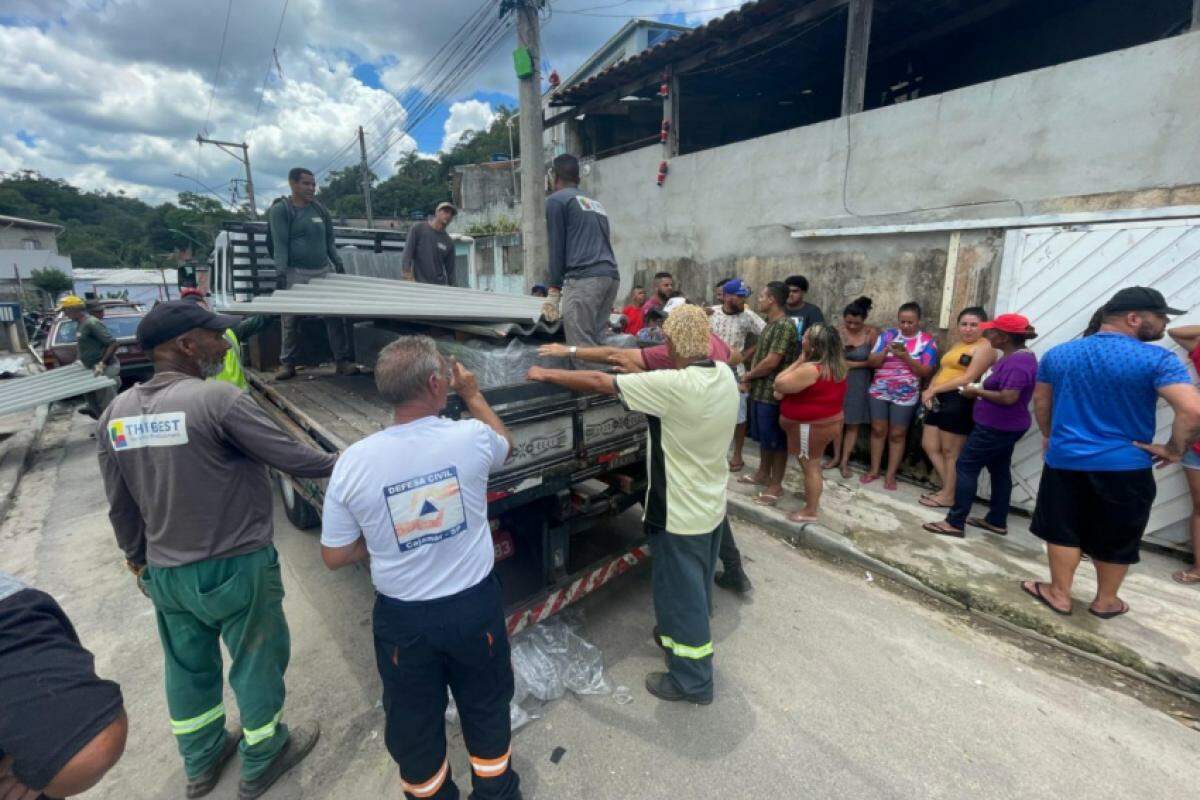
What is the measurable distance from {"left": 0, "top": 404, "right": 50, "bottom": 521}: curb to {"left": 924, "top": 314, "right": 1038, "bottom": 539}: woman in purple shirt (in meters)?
8.39

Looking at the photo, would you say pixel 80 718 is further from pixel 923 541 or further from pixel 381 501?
pixel 923 541

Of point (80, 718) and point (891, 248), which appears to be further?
point (891, 248)

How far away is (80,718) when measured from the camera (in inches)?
38.9

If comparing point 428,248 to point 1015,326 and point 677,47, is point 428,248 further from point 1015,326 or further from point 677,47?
point 1015,326

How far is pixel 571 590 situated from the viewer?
9.12ft

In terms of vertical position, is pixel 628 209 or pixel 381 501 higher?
pixel 628 209

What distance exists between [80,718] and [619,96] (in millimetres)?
9587

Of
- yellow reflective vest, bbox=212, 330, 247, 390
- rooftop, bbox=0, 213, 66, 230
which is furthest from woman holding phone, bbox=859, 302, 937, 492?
rooftop, bbox=0, 213, 66, 230

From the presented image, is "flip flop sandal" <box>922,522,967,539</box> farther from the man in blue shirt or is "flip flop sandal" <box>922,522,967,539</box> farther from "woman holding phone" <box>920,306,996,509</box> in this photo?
the man in blue shirt

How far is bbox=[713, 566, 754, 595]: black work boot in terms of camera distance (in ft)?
10.9

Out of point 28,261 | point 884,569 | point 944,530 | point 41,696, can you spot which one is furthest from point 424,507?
point 28,261

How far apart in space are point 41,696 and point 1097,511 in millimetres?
4248

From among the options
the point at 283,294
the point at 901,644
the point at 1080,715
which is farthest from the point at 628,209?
the point at 1080,715

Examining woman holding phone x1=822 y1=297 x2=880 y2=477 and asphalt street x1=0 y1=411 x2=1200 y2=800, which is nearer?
asphalt street x1=0 y1=411 x2=1200 y2=800
